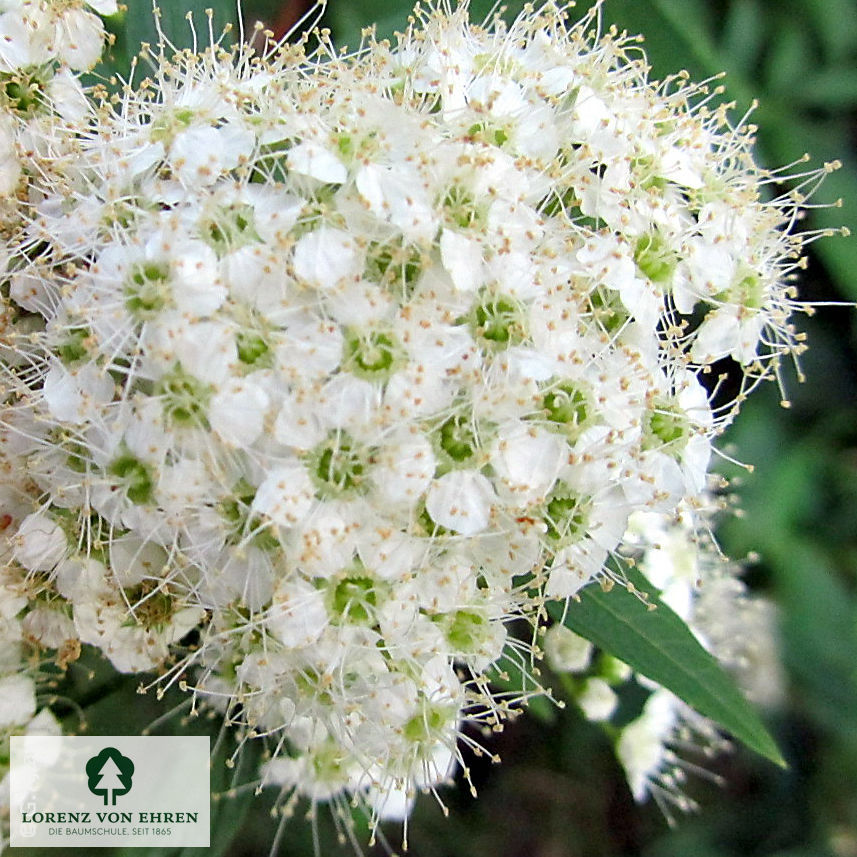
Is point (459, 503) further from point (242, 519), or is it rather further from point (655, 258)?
point (655, 258)

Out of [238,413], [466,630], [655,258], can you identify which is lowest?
[466,630]

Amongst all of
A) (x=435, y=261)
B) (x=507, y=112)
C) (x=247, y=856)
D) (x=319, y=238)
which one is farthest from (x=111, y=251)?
(x=247, y=856)

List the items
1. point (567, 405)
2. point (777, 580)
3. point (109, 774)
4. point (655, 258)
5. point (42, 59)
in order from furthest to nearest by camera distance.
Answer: point (777, 580) < point (109, 774) < point (42, 59) < point (655, 258) < point (567, 405)

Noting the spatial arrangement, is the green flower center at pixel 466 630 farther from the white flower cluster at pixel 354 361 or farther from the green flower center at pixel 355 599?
the green flower center at pixel 355 599

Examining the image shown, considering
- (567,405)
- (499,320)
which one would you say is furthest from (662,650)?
(499,320)

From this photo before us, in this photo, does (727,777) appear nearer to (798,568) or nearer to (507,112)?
(798,568)
